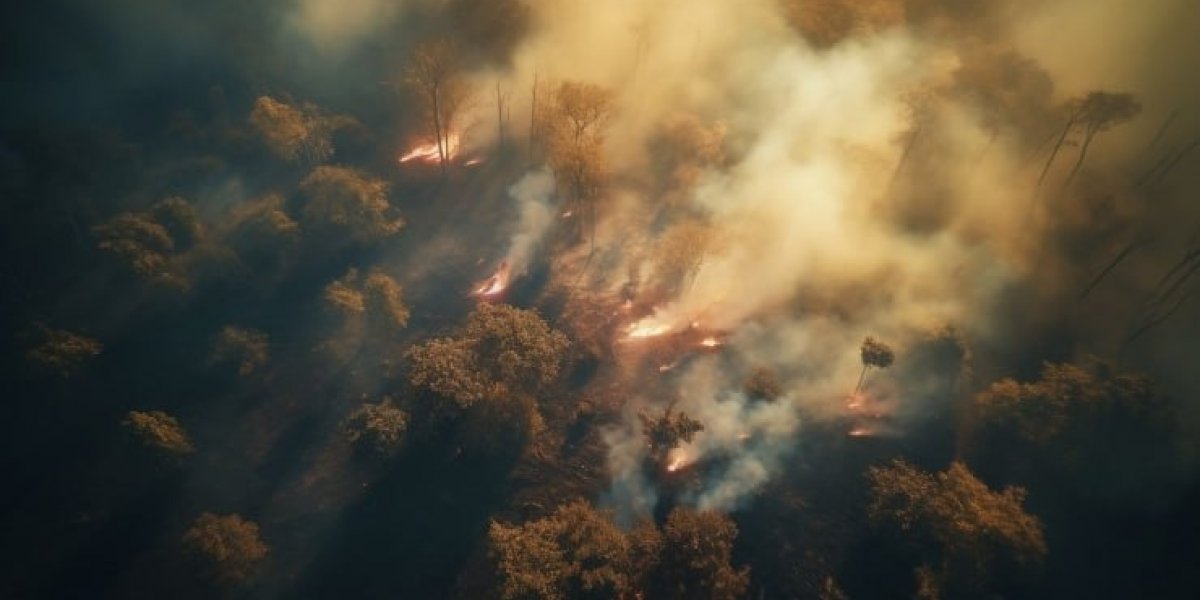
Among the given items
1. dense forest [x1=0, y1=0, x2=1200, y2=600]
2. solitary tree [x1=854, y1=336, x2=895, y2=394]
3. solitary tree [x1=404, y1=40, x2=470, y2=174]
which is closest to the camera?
dense forest [x1=0, y1=0, x2=1200, y2=600]

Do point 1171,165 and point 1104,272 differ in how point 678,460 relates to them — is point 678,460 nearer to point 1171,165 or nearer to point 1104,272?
point 1104,272

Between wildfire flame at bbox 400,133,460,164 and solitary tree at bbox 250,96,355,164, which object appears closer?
solitary tree at bbox 250,96,355,164

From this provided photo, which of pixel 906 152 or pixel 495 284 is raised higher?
pixel 906 152

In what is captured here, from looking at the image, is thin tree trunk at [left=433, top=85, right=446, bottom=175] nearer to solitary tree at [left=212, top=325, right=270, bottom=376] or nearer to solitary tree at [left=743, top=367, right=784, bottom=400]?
solitary tree at [left=212, top=325, right=270, bottom=376]

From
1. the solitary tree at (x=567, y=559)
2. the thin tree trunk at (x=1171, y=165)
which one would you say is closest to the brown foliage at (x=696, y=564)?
the solitary tree at (x=567, y=559)

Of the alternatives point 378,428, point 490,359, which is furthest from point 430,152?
point 378,428

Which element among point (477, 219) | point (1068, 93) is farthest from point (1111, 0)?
point (477, 219)

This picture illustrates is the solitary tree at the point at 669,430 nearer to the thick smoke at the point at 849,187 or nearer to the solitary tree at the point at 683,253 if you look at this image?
the thick smoke at the point at 849,187

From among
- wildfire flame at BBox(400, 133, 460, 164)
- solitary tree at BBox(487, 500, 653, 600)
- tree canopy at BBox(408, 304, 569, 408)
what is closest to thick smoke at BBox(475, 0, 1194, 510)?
solitary tree at BBox(487, 500, 653, 600)
